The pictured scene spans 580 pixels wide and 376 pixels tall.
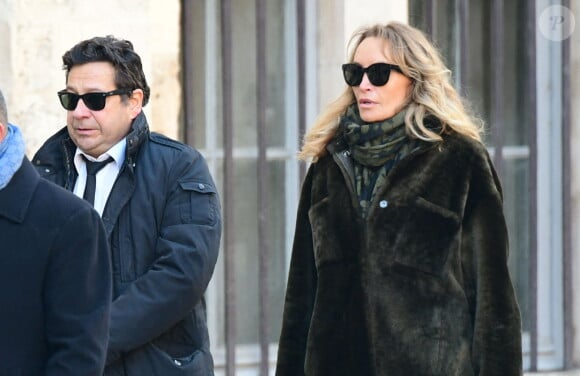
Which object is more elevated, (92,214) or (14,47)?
(14,47)

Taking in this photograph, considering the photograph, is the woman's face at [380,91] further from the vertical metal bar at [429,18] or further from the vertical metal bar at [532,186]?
the vertical metal bar at [532,186]

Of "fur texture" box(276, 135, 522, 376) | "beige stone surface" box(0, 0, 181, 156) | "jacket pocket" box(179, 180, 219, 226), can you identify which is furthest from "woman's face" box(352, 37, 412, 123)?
"beige stone surface" box(0, 0, 181, 156)

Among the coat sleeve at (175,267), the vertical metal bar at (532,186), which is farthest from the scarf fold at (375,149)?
the vertical metal bar at (532,186)

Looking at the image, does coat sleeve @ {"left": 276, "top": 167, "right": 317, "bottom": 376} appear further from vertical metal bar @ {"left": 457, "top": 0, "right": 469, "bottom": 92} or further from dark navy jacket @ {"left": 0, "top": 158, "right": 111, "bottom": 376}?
vertical metal bar @ {"left": 457, "top": 0, "right": 469, "bottom": 92}

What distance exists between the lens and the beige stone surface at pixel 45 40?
17.9 ft

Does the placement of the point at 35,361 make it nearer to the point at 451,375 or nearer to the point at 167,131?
the point at 451,375

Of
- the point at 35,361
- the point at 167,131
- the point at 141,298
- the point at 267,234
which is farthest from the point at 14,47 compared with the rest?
the point at 35,361

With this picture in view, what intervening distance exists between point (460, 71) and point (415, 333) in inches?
112

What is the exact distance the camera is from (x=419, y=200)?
387cm

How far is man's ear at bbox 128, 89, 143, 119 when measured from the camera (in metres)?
4.02

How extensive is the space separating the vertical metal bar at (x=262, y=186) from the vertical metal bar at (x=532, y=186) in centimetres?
129

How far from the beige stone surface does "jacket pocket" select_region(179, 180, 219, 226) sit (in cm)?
175

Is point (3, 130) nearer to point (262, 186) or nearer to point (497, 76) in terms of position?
point (262, 186)

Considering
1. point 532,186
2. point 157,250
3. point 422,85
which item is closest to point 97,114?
point 157,250
